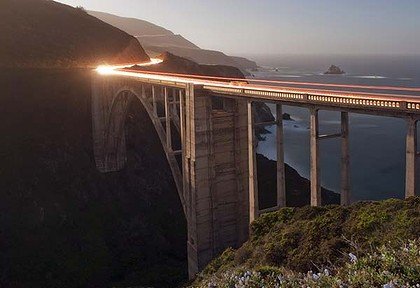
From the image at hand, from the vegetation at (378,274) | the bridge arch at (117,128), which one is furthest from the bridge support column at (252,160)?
the bridge arch at (117,128)

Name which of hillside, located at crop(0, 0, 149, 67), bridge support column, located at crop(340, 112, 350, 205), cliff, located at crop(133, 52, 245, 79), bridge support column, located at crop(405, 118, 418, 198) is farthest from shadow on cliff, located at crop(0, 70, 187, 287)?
bridge support column, located at crop(405, 118, 418, 198)

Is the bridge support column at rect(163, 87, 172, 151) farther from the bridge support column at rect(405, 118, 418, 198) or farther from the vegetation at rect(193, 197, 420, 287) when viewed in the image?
the bridge support column at rect(405, 118, 418, 198)

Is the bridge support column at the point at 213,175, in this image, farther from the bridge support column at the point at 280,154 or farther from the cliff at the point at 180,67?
the cliff at the point at 180,67

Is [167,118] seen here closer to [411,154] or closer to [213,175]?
[213,175]

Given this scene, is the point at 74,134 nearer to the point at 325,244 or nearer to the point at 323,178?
the point at 323,178

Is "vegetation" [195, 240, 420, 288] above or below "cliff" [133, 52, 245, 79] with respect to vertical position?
below
